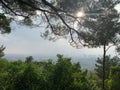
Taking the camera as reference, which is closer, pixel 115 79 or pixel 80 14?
pixel 80 14

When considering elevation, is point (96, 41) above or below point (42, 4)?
below

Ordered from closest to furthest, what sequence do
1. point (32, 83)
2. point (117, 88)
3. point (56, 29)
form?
point (32, 83), point (56, 29), point (117, 88)

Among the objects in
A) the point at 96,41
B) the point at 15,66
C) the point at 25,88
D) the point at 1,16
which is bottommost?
the point at 25,88

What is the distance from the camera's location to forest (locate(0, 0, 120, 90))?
888 centimetres

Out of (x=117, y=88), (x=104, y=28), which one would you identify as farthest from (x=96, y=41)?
(x=117, y=88)

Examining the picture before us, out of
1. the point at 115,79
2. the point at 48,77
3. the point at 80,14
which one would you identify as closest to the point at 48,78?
the point at 48,77

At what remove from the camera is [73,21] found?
12.2 meters

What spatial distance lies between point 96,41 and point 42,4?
8.02ft

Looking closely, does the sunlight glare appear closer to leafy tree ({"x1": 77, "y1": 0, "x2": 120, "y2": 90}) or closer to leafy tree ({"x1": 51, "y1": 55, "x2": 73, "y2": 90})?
leafy tree ({"x1": 77, "y1": 0, "x2": 120, "y2": 90})

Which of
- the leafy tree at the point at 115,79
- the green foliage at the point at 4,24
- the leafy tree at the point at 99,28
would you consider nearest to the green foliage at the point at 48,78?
the leafy tree at the point at 99,28

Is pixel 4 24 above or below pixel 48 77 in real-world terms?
above

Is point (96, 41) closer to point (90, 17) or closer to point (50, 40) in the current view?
point (90, 17)

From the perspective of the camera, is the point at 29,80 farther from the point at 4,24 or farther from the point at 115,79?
the point at 115,79

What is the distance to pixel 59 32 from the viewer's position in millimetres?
13203
